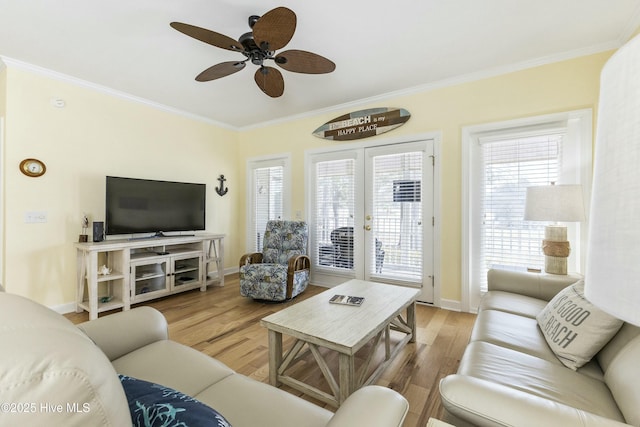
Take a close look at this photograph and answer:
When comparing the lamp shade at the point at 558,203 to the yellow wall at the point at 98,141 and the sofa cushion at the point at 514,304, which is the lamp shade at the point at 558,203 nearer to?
the sofa cushion at the point at 514,304

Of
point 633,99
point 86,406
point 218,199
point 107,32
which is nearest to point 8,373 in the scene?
point 86,406

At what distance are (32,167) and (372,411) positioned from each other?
3.98m

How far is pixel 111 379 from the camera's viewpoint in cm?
45

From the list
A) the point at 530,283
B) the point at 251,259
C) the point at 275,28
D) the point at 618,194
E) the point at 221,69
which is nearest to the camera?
the point at 618,194

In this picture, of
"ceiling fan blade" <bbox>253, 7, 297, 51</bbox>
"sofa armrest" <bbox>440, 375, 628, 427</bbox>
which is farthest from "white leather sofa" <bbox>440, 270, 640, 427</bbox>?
"ceiling fan blade" <bbox>253, 7, 297, 51</bbox>

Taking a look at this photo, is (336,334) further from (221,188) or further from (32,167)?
(221,188)

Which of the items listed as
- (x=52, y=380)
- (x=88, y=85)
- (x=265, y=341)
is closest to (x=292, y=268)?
(x=265, y=341)

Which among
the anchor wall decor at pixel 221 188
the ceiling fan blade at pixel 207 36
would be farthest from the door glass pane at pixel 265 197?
the ceiling fan blade at pixel 207 36

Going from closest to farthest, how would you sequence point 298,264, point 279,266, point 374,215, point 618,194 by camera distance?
point 618,194 < point 279,266 < point 298,264 < point 374,215

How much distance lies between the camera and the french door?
346cm

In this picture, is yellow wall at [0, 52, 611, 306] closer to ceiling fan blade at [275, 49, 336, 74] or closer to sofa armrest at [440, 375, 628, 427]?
ceiling fan blade at [275, 49, 336, 74]

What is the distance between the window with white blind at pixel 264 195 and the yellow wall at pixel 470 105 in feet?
4.50

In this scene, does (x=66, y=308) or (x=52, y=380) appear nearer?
(x=52, y=380)

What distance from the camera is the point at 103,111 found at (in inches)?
136
